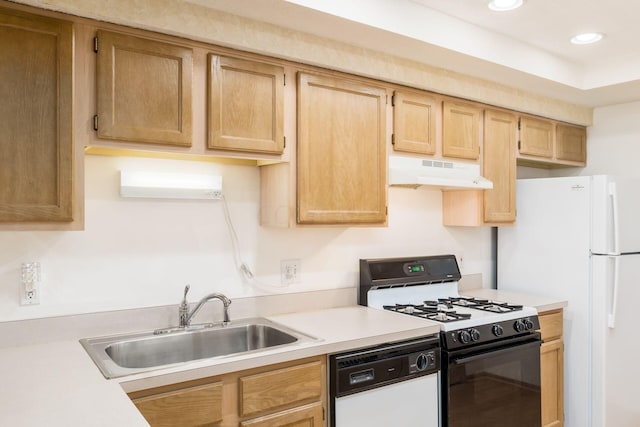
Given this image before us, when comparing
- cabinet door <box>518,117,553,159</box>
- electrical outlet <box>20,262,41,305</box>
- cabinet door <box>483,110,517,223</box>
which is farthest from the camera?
cabinet door <box>518,117,553,159</box>

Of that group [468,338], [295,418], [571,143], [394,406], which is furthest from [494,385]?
[571,143]

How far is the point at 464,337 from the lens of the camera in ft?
7.84

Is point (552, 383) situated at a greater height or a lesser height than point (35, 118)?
lesser

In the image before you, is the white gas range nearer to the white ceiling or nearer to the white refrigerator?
the white refrigerator

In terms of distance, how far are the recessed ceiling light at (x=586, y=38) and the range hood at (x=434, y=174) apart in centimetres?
89

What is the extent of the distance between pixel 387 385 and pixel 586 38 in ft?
7.23

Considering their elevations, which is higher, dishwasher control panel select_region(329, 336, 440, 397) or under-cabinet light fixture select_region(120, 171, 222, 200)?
under-cabinet light fixture select_region(120, 171, 222, 200)

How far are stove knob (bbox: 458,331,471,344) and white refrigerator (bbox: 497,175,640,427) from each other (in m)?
1.13

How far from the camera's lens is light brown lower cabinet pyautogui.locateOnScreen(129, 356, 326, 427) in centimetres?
163

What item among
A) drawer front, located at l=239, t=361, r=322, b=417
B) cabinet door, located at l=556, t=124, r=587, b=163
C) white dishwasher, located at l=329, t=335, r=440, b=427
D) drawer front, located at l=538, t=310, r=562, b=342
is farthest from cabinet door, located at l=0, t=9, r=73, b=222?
cabinet door, located at l=556, t=124, r=587, b=163

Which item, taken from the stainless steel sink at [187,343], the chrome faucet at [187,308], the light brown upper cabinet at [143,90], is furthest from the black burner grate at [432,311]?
the light brown upper cabinet at [143,90]

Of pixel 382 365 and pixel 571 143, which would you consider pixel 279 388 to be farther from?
pixel 571 143

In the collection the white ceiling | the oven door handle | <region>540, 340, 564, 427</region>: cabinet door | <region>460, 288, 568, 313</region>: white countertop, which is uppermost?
the white ceiling

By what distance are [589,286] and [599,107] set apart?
1539 mm
